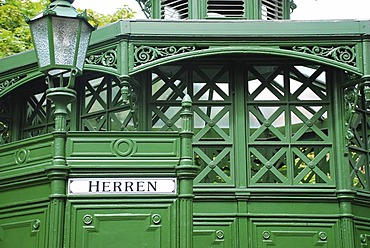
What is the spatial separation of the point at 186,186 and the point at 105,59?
343 cm

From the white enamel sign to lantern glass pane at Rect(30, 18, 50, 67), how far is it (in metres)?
1.67

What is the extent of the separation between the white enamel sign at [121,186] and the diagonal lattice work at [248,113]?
9.52ft

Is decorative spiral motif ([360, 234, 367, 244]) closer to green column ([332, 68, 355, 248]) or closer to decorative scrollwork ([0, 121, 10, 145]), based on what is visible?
green column ([332, 68, 355, 248])

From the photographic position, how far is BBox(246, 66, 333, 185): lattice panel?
1277cm

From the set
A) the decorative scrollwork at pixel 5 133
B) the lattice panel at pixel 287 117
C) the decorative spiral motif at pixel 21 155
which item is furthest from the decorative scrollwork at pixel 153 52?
the decorative scrollwork at pixel 5 133

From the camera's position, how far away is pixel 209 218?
41.3 feet

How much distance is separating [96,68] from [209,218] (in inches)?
124

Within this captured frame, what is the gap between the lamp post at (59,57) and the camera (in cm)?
933

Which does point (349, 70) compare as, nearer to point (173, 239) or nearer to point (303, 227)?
point (303, 227)

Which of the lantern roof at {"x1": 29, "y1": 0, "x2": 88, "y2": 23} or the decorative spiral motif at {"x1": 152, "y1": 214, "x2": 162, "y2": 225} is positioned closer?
the lantern roof at {"x1": 29, "y1": 0, "x2": 88, "y2": 23}

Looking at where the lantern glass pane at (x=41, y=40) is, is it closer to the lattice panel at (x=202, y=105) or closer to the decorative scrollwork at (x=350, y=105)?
the lattice panel at (x=202, y=105)

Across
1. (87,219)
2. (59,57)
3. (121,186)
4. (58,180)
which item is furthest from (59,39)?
(87,219)

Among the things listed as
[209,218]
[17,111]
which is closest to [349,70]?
[209,218]

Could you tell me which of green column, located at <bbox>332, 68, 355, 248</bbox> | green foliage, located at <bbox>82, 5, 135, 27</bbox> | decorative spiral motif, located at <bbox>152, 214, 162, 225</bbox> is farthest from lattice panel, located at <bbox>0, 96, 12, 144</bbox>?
green foliage, located at <bbox>82, 5, 135, 27</bbox>
